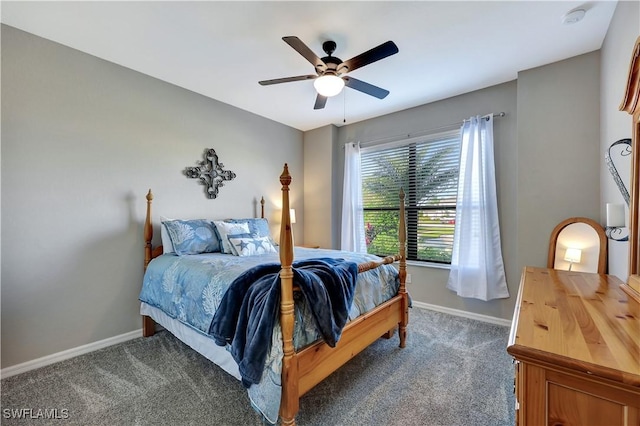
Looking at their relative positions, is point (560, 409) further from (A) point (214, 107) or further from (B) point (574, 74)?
(A) point (214, 107)

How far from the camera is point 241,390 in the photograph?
1871 mm

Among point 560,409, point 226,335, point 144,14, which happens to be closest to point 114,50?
point 144,14

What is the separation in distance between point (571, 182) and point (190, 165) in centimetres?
386

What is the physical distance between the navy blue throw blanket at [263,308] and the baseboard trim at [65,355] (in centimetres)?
166

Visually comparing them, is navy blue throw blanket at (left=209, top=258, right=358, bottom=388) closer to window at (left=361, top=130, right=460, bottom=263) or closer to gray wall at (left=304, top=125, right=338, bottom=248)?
window at (left=361, top=130, right=460, bottom=263)

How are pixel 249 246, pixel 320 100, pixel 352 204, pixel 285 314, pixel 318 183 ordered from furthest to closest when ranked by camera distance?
pixel 318 183, pixel 352 204, pixel 249 246, pixel 320 100, pixel 285 314

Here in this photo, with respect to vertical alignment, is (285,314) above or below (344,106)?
below

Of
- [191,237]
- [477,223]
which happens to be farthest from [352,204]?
[191,237]

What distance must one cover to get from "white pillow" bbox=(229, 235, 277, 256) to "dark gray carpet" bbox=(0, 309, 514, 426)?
38.2 inches

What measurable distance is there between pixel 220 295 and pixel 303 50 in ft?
5.67

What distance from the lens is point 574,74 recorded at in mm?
2475

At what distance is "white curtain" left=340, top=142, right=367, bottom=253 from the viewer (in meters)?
4.07

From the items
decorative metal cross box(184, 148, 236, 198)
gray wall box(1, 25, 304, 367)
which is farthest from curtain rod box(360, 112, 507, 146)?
gray wall box(1, 25, 304, 367)

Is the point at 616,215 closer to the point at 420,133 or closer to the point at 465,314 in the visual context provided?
the point at 465,314
